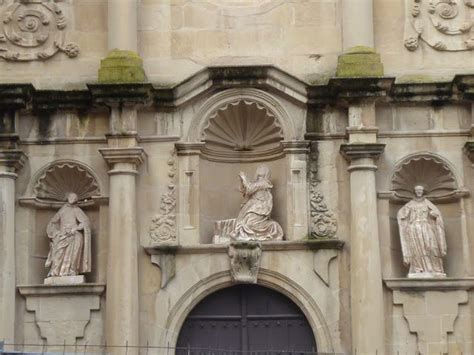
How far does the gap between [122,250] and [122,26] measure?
117 inches

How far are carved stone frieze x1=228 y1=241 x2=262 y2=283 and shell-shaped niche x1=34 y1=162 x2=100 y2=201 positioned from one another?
198 centimetres

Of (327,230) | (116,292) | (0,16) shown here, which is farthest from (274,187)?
(0,16)

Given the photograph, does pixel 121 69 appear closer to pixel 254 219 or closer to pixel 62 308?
pixel 254 219

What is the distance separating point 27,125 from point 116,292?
102 inches

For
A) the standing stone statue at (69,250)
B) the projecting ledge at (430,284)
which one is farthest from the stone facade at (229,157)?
the standing stone statue at (69,250)

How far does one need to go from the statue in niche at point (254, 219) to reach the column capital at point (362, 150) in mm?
1175

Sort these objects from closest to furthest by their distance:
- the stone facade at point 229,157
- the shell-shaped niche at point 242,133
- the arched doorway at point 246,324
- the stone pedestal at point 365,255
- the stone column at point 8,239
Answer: the stone pedestal at point 365,255, the stone column at point 8,239, the stone facade at point 229,157, the arched doorway at point 246,324, the shell-shaped niche at point 242,133

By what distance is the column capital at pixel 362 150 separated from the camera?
16.1 m

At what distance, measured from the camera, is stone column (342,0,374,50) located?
1669cm

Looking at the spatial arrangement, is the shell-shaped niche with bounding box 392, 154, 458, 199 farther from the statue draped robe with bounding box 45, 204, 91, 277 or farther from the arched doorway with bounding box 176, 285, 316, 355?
the statue draped robe with bounding box 45, 204, 91, 277

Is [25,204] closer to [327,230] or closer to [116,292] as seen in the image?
[116,292]

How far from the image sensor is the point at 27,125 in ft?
54.9

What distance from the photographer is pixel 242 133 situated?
1709 centimetres

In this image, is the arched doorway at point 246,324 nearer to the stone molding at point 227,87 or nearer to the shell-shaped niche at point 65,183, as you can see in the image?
the shell-shaped niche at point 65,183
